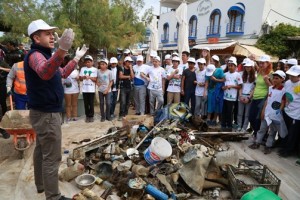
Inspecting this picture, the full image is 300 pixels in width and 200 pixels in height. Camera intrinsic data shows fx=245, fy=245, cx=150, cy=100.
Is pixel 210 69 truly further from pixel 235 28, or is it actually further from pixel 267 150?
pixel 235 28

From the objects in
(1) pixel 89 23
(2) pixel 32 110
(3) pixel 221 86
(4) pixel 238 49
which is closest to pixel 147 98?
(3) pixel 221 86

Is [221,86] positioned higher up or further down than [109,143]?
higher up

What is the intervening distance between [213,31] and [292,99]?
16282 millimetres

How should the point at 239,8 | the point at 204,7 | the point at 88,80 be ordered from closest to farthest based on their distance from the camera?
1. the point at 88,80
2. the point at 239,8
3. the point at 204,7

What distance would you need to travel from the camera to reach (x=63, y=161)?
432 centimetres

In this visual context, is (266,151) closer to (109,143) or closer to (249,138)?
(249,138)

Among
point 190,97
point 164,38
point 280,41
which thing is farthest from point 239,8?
point 190,97

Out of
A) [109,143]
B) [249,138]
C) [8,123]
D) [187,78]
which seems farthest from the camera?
[187,78]

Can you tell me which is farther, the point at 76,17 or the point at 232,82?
the point at 76,17

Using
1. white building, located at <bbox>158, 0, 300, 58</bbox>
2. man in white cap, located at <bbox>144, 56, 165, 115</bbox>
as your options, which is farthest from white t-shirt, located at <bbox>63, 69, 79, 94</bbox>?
white building, located at <bbox>158, 0, 300, 58</bbox>

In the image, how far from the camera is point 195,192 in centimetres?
342

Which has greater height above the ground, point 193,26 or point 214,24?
point 193,26

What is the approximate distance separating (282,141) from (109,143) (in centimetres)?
360

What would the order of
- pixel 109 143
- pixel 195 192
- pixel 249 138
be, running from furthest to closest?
pixel 249 138 → pixel 109 143 → pixel 195 192
